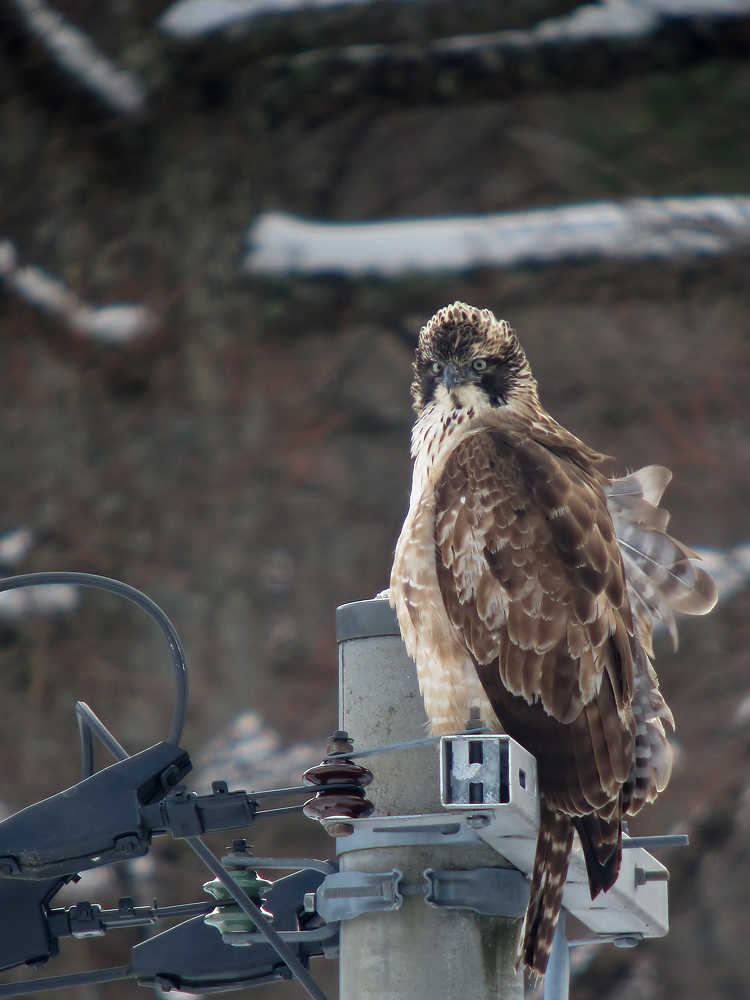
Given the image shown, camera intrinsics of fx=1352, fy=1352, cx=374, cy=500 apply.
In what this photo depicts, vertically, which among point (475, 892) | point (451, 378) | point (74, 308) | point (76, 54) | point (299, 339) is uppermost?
point (76, 54)

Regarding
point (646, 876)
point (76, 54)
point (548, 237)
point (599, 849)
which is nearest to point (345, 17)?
point (76, 54)

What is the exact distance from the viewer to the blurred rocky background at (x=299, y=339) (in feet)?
Result: 27.2

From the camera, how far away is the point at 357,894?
219 centimetres

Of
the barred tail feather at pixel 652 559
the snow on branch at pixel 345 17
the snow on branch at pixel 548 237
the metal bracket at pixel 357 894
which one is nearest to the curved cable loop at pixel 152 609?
the metal bracket at pixel 357 894

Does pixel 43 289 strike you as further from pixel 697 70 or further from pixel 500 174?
pixel 697 70

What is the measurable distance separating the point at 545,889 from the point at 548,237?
23.9ft

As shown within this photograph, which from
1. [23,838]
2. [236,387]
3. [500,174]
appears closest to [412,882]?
[23,838]

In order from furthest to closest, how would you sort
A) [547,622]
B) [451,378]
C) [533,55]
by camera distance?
[533,55], [451,378], [547,622]

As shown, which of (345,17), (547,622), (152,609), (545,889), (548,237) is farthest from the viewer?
(345,17)

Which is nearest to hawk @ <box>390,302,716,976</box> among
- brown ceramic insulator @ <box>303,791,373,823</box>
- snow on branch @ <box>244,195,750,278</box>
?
brown ceramic insulator @ <box>303,791,373,823</box>

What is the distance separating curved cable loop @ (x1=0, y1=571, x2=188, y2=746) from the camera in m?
Answer: 2.33

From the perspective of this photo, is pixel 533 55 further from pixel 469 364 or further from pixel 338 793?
pixel 338 793

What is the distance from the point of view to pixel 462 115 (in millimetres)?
9492

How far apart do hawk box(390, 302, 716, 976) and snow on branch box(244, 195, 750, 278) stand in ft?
20.5
